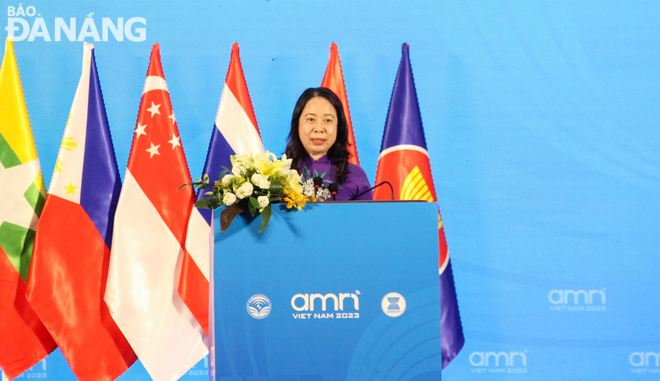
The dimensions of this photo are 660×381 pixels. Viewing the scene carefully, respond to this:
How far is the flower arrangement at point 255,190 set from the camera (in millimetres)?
1218

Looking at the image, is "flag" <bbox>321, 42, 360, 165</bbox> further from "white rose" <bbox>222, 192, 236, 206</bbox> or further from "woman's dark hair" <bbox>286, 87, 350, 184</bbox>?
"white rose" <bbox>222, 192, 236, 206</bbox>

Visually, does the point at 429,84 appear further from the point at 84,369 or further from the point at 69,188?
the point at 84,369

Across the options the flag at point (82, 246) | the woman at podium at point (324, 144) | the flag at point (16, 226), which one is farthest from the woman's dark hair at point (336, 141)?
the flag at point (16, 226)

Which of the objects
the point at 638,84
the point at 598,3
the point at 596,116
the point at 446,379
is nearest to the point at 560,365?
the point at 446,379

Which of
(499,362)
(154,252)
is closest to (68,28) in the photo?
(154,252)

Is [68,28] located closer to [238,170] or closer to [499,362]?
[238,170]

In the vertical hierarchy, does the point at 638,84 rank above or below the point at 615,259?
above

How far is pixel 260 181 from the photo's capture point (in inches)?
48.9

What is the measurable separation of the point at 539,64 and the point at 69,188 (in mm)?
2553

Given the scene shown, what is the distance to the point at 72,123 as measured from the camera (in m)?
2.53

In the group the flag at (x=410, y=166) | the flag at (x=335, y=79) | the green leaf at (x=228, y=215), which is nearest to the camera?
the green leaf at (x=228, y=215)

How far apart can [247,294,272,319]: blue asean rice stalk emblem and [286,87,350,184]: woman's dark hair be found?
2.54 feet

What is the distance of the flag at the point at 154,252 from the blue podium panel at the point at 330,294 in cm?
134

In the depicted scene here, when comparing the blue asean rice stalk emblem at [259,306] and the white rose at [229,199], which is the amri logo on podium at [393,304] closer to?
the blue asean rice stalk emblem at [259,306]
